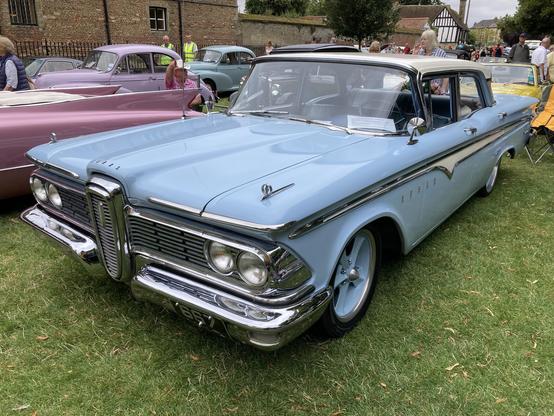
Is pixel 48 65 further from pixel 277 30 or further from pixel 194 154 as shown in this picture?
pixel 277 30

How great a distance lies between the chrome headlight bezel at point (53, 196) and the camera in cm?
309

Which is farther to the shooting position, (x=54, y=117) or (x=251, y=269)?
(x=54, y=117)

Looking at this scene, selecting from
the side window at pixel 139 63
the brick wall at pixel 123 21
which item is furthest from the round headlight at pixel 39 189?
the brick wall at pixel 123 21

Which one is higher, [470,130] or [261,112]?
[261,112]

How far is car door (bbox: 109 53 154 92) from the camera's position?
369 inches

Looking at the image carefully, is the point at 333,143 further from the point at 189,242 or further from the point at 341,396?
the point at 341,396

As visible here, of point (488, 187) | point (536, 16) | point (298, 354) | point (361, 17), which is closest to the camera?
point (298, 354)

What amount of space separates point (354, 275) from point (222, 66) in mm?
12159

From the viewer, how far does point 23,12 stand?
18656 millimetres

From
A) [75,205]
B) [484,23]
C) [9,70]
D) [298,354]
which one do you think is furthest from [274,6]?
[484,23]

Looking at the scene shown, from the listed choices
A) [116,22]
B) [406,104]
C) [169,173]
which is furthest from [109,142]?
[116,22]

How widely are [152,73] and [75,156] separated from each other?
758cm

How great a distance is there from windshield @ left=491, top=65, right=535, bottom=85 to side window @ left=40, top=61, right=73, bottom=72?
377 inches

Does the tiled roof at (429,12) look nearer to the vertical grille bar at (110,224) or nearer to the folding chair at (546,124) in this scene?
the folding chair at (546,124)
